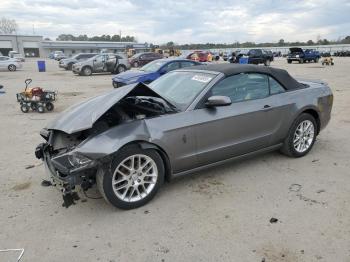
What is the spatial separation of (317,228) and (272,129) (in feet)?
5.89

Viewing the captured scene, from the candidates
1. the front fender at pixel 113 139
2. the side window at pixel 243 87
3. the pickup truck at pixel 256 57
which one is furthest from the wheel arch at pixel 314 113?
the pickup truck at pixel 256 57

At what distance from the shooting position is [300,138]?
204 inches

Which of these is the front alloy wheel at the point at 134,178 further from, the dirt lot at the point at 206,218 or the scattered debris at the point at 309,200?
the scattered debris at the point at 309,200

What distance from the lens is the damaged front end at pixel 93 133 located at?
340 cm

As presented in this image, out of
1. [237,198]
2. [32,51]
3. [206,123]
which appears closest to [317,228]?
→ [237,198]

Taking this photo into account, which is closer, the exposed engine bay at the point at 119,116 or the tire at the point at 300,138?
the exposed engine bay at the point at 119,116

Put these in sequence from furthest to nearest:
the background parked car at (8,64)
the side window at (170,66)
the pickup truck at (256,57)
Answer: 1. the pickup truck at (256,57)
2. the background parked car at (8,64)
3. the side window at (170,66)

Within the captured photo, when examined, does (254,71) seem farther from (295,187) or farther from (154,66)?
(154,66)

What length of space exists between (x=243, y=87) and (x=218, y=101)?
775 millimetres

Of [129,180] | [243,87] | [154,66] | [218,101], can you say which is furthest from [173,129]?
[154,66]

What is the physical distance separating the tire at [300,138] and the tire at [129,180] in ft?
7.37

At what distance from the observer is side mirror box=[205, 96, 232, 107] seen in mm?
4031

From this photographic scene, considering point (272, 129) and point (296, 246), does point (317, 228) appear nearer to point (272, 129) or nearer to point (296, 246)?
point (296, 246)

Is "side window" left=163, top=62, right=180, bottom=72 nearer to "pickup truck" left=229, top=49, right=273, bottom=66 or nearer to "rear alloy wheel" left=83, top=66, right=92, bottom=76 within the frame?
"rear alloy wheel" left=83, top=66, right=92, bottom=76
